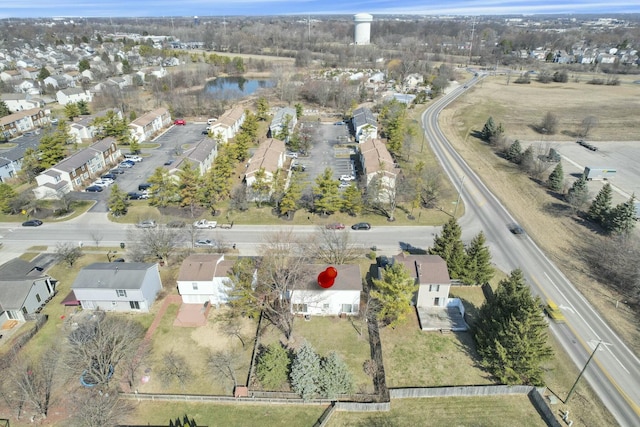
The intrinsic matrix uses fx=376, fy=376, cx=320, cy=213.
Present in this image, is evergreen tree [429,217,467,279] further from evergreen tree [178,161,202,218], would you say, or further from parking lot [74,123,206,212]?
parking lot [74,123,206,212]

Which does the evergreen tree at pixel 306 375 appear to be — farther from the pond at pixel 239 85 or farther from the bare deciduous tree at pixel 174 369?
the pond at pixel 239 85

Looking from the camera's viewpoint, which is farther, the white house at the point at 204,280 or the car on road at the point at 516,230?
the car on road at the point at 516,230

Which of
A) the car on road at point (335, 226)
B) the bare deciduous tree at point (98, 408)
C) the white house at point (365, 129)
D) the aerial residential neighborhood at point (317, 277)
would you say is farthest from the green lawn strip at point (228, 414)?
the white house at point (365, 129)

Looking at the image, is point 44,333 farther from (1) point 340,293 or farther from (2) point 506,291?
(2) point 506,291

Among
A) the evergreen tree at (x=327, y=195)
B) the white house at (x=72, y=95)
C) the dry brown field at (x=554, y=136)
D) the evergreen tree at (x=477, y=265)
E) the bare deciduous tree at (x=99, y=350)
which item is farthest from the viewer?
the white house at (x=72, y=95)

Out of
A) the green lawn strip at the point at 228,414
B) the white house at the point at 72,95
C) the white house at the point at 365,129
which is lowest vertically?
the green lawn strip at the point at 228,414

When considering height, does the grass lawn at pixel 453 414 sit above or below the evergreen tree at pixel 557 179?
below

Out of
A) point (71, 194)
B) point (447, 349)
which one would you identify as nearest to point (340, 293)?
point (447, 349)
